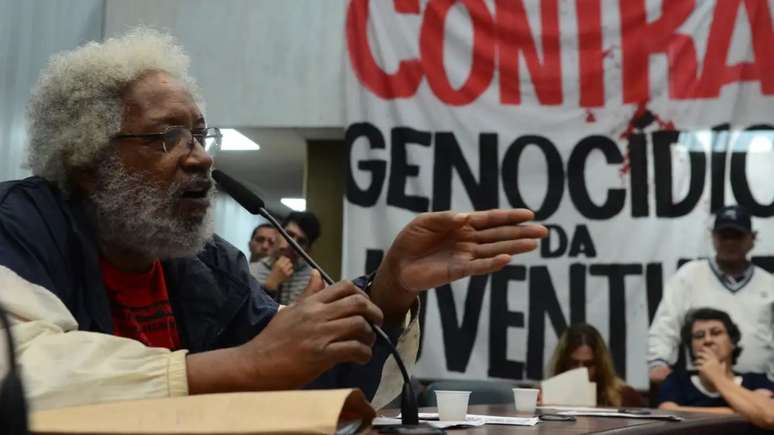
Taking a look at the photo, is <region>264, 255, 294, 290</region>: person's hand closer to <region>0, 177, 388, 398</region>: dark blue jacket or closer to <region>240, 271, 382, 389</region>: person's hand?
<region>0, 177, 388, 398</region>: dark blue jacket

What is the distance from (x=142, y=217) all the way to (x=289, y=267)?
250 centimetres

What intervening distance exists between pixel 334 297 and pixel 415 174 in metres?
3.33

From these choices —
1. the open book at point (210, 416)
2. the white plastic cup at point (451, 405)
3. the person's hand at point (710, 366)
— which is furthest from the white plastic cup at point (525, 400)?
the person's hand at point (710, 366)

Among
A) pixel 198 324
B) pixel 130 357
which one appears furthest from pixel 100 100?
pixel 130 357

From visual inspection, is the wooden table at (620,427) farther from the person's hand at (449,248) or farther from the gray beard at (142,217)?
the gray beard at (142,217)

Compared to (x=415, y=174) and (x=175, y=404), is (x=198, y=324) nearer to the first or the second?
(x=175, y=404)

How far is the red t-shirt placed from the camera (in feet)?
4.68

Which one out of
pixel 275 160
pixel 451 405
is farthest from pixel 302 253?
pixel 275 160

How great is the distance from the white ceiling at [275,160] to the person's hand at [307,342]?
336 cm

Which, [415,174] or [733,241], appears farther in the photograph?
[415,174]

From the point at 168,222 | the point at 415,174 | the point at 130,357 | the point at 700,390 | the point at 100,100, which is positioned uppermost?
the point at 415,174

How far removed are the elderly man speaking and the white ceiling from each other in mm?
2804

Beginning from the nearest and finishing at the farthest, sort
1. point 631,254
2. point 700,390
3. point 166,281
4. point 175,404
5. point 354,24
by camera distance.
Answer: point 175,404
point 166,281
point 700,390
point 631,254
point 354,24

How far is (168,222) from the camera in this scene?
4.74 feet
